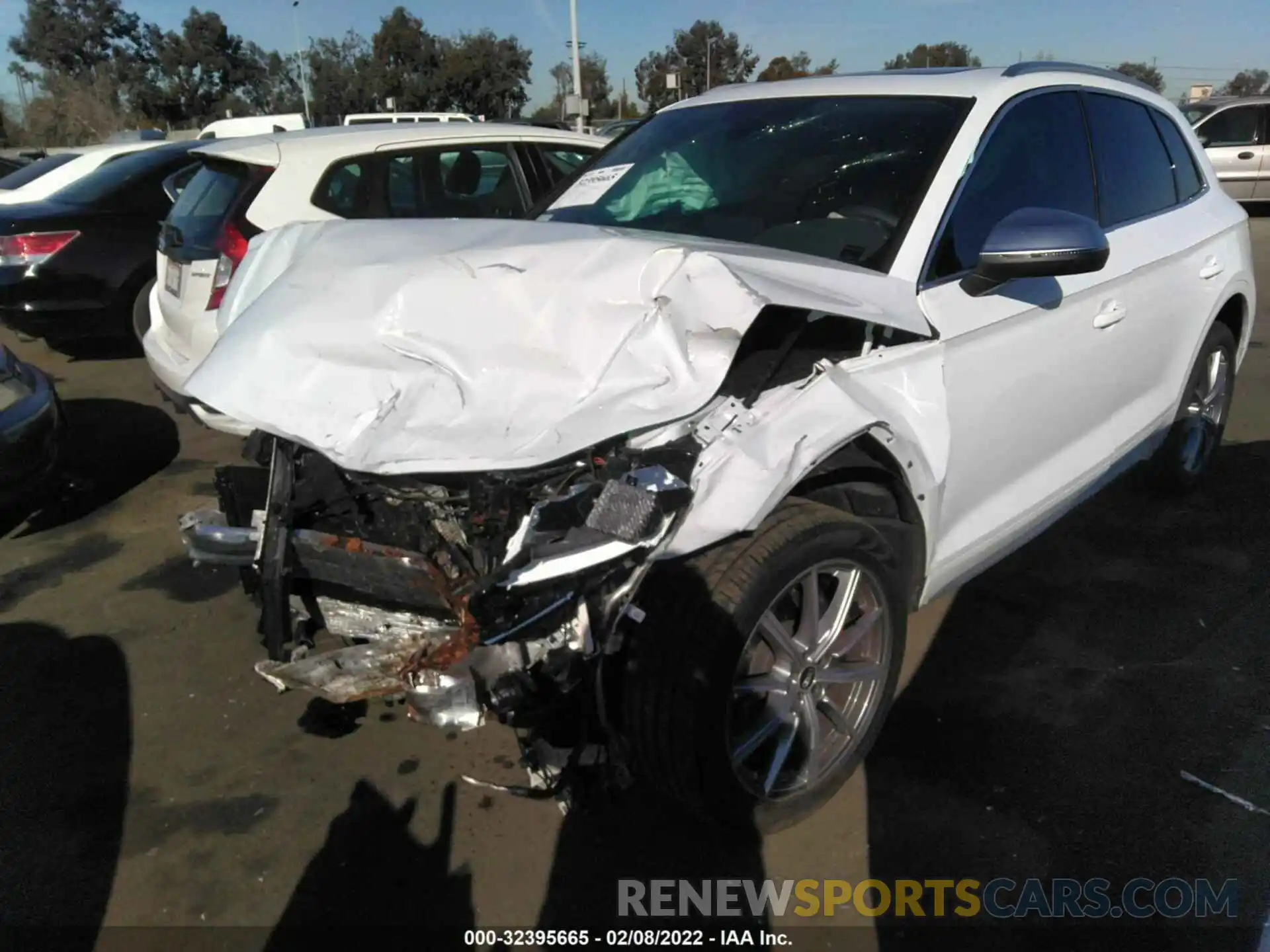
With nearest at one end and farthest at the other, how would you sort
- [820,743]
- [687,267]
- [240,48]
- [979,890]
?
1. [687,267]
2. [979,890]
3. [820,743]
4. [240,48]

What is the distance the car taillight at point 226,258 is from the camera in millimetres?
4828

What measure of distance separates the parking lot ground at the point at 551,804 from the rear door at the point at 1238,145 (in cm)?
1456

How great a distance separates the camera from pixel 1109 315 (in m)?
3.34

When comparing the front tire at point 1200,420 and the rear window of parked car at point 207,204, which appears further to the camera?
the rear window of parked car at point 207,204

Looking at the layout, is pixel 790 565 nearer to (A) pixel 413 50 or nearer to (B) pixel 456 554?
(B) pixel 456 554

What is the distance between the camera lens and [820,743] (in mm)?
2678

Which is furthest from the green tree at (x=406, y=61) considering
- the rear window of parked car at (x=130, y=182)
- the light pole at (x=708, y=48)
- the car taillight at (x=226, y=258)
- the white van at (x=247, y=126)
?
the car taillight at (x=226, y=258)

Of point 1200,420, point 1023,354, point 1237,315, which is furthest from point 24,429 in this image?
point 1237,315

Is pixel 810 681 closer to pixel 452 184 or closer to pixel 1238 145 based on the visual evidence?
pixel 452 184

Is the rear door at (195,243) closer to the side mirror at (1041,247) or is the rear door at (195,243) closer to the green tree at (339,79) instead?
the side mirror at (1041,247)

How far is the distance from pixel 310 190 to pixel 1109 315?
4106mm

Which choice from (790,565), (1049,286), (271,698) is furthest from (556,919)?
(1049,286)

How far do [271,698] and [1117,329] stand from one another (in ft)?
10.5

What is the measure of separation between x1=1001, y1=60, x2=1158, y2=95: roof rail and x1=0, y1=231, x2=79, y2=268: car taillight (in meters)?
6.70
